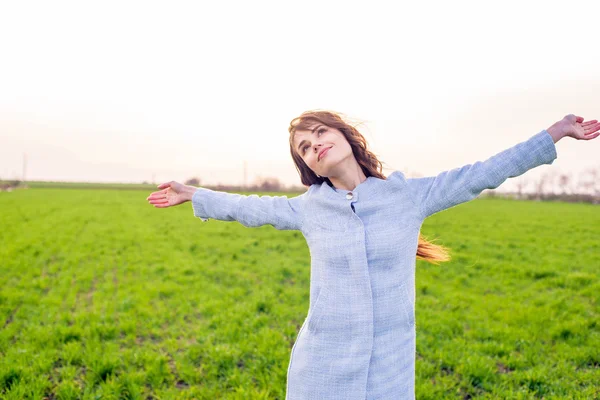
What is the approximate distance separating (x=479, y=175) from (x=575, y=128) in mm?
525

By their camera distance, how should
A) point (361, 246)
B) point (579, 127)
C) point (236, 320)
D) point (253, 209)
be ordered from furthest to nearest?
point (236, 320), point (253, 209), point (579, 127), point (361, 246)

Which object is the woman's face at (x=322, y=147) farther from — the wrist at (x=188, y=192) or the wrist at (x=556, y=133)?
the wrist at (x=556, y=133)

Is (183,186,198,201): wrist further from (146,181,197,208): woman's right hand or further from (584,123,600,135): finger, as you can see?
(584,123,600,135): finger

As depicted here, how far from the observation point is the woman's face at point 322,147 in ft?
7.50

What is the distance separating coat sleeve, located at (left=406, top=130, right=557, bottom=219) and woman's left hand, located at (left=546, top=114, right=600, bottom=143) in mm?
78

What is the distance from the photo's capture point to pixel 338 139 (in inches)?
92.5

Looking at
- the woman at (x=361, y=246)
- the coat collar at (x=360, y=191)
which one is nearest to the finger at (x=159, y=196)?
the woman at (x=361, y=246)

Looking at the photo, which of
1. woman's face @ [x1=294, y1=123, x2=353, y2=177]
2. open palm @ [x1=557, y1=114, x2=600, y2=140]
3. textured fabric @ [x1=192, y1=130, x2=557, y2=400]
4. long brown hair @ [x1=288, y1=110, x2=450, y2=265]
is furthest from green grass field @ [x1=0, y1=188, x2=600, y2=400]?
open palm @ [x1=557, y1=114, x2=600, y2=140]

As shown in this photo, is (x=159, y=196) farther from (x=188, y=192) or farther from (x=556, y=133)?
(x=556, y=133)

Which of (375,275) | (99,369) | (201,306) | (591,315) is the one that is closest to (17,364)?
(99,369)

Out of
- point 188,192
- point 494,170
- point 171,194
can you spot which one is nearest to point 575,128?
point 494,170

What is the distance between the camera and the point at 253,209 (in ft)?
8.00

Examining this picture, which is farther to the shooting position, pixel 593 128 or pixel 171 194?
pixel 171 194

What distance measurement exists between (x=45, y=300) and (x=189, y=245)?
5383mm
